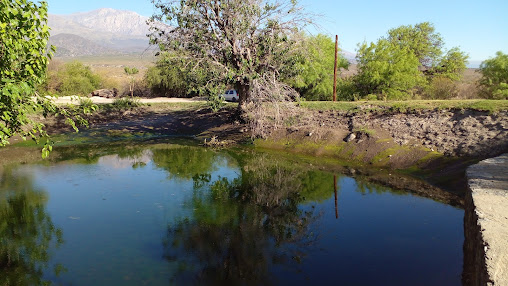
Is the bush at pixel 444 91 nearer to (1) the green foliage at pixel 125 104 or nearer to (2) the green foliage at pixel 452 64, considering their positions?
(2) the green foliage at pixel 452 64

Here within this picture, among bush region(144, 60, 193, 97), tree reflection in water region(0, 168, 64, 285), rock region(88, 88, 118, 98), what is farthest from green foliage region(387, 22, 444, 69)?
tree reflection in water region(0, 168, 64, 285)

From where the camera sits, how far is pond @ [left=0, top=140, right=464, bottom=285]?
7.94 meters

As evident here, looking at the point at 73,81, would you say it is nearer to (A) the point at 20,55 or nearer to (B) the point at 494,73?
(A) the point at 20,55

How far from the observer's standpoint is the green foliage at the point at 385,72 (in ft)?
107

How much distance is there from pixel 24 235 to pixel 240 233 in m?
5.79

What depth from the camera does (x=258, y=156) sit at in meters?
19.8

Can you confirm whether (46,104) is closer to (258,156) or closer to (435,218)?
(435,218)

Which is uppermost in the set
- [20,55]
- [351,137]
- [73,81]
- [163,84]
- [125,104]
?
[73,81]

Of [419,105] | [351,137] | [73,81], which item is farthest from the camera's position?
[73,81]

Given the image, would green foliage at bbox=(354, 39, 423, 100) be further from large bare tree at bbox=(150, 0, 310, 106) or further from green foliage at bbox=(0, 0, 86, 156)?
green foliage at bbox=(0, 0, 86, 156)

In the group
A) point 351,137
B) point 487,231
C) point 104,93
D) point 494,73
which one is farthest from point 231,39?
point 104,93

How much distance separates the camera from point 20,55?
678 centimetres

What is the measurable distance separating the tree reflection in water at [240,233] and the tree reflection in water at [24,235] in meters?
2.86

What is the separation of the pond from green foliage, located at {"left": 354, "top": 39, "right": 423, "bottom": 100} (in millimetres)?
19527
